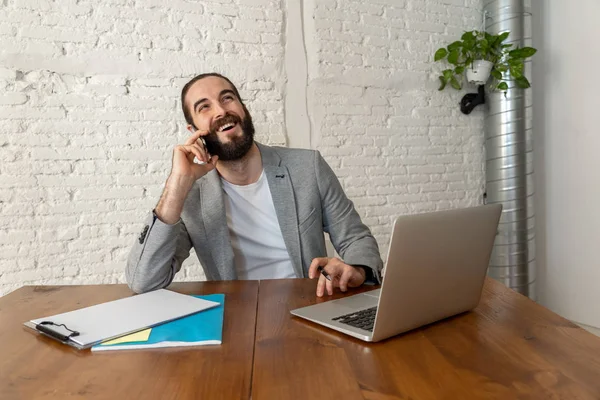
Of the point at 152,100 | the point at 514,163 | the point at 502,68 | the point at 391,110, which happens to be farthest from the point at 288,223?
the point at 502,68

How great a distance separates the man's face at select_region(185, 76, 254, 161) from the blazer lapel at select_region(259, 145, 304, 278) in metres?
0.15

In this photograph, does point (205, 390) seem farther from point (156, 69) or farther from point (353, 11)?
point (353, 11)

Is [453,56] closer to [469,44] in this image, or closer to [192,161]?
[469,44]

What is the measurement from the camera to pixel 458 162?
3.41 meters

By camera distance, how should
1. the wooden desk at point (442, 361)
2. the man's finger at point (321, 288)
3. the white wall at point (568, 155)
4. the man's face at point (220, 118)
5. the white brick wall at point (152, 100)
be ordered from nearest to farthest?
the wooden desk at point (442, 361) < the man's finger at point (321, 288) < the man's face at point (220, 118) < the white brick wall at point (152, 100) < the white wall at point (568, 155)

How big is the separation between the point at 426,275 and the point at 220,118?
119cm

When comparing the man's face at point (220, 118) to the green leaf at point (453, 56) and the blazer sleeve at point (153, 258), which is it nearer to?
the blazer sleeve at point (153, 258)

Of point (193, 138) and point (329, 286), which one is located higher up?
point (193, 138)

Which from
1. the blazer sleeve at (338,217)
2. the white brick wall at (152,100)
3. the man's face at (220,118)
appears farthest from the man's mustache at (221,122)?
the white brick wall at (152,100)

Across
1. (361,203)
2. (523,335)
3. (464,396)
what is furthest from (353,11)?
(464,396)

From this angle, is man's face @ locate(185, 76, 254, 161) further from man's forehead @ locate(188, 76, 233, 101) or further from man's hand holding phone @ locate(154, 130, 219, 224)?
man's hand holding phone @ locate(154, 130, 219, 224)

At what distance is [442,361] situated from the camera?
32.2 inches

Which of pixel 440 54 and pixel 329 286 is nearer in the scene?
pixel 329 286

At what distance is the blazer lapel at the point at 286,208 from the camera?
69.7 inches
